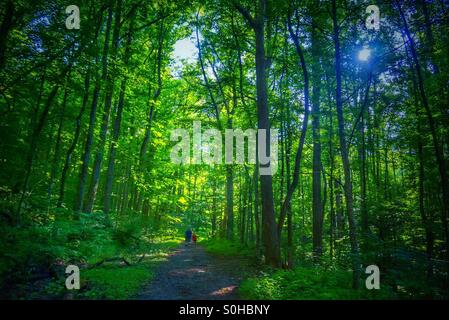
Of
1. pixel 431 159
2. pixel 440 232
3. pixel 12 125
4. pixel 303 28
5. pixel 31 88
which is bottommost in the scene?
pixel 440 232

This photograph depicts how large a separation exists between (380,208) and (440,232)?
1895 mm

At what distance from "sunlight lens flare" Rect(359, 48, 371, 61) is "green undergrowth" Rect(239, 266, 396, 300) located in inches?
358

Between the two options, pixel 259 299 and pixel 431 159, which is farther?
pixel 431 159

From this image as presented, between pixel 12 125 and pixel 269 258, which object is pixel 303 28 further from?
pixel 12 125

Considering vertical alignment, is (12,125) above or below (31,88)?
below

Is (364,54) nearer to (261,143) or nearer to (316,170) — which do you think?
(316,170)

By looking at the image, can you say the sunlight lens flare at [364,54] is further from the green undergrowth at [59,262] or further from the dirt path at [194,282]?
the green undergrowth at [59,262]

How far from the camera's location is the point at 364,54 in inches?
457

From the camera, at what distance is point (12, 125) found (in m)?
9.31

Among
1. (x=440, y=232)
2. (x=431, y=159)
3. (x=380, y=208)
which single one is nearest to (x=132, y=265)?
(x=380, y=208)

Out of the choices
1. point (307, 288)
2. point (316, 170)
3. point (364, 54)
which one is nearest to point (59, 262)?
point (307, 288)

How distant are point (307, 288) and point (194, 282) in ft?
11.0

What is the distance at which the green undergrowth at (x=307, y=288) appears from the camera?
640 cm

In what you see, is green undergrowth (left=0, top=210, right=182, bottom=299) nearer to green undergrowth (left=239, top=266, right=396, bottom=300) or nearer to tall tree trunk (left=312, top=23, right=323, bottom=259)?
green undergrowth (left=239, top=266, right=396, bottom=300)
